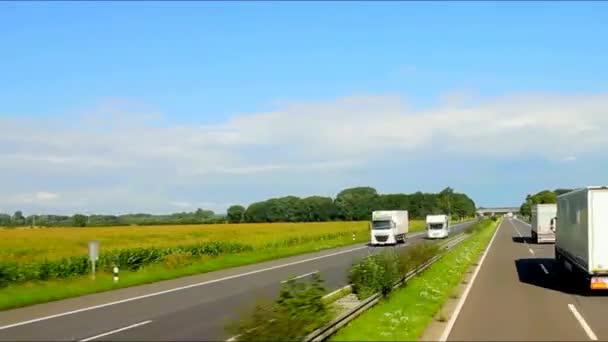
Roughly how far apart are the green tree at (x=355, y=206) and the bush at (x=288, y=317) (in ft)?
469

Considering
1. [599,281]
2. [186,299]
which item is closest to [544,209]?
[599,281]

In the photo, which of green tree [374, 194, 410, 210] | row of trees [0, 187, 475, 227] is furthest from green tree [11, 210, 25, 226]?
green tree [374, 194, 410, 210]

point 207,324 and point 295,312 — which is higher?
point 295,312

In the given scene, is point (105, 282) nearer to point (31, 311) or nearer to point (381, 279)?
point (31, 311)

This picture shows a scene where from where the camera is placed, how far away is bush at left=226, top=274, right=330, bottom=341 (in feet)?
31.2

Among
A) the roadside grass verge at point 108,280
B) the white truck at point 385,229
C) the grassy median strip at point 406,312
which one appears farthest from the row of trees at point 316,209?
the grassy median strip at point 406,312

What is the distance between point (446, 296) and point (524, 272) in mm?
10789

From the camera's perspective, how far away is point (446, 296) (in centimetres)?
1969

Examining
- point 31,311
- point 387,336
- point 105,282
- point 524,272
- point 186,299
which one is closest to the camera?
point 387,336

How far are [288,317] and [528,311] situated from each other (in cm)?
860

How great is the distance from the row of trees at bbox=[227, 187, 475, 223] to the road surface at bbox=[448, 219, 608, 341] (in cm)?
13596

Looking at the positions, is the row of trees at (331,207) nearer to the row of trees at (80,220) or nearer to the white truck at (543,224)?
the row of trees at (80,220)

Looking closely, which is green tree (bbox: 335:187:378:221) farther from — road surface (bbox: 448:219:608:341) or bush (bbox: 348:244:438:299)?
bush (bbox: 348:244:438:299)

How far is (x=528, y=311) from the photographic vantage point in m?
16.8
